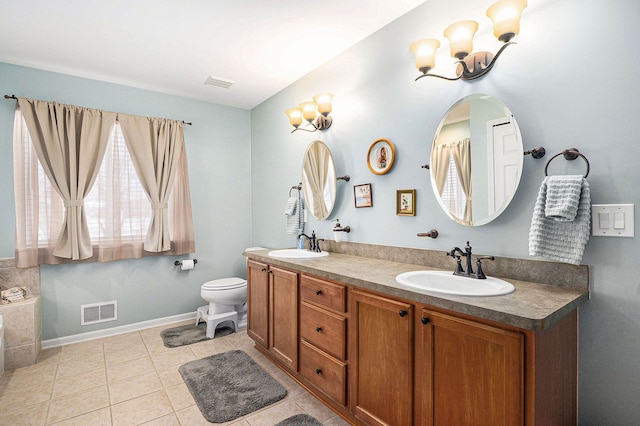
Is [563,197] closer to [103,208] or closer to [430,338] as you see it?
[430,338]

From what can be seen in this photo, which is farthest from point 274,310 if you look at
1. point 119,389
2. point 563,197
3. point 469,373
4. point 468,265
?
point 563,197

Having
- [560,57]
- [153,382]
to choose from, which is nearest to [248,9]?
[560,57]

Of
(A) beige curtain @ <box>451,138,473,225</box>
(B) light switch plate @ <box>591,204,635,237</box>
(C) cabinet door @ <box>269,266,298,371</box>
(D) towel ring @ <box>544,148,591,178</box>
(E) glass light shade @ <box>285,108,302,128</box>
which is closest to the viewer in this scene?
(B) light switch plate @ <box>591,204,635,237</box>

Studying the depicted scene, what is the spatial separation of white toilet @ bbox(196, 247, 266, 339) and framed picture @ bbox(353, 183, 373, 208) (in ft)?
4.98

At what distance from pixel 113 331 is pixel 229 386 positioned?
5.75 feet

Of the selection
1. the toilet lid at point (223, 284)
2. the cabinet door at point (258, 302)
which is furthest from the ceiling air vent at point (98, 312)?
the cabinet door at point (258, 302)

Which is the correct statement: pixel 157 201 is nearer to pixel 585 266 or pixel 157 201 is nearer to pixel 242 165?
pixel 242 165

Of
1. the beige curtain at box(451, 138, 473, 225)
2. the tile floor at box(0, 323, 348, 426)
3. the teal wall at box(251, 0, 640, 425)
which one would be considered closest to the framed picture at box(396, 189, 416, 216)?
the teal wall at box(251, 0, 640, 425)

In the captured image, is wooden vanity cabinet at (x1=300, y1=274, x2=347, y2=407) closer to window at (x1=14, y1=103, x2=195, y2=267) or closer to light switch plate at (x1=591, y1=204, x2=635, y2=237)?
light switch plate at (x1=591, y1=204, x2=635, y2=237)

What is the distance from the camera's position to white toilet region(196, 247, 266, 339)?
10.3 feet

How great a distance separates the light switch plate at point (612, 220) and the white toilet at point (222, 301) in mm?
2780

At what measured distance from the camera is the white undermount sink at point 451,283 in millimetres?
1443

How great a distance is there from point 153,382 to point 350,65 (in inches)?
111

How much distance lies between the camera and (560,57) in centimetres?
149
